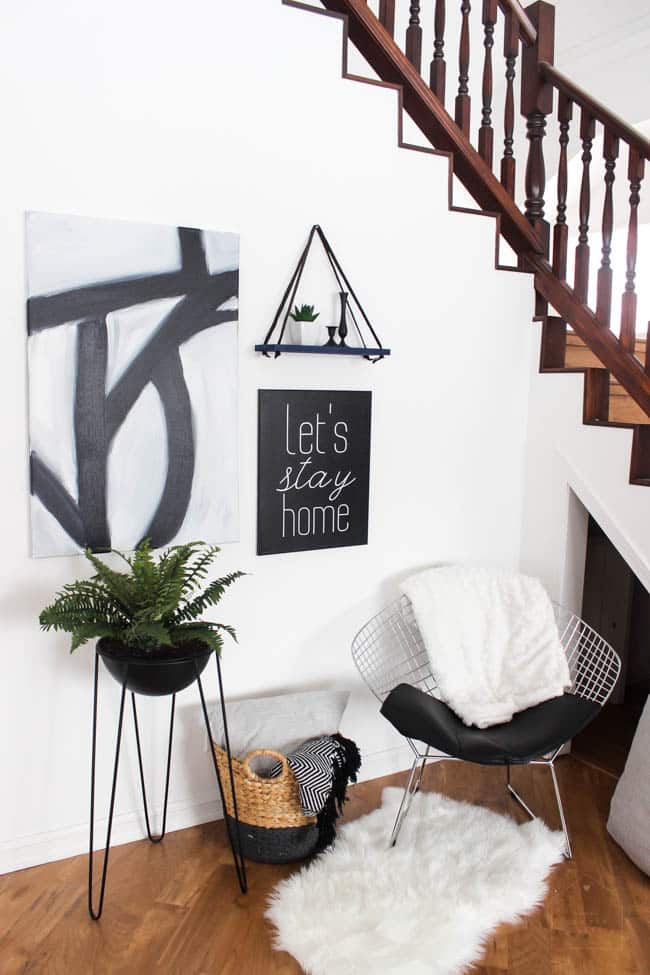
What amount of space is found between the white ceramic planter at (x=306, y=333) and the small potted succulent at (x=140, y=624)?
821mm

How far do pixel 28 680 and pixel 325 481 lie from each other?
1162 mm

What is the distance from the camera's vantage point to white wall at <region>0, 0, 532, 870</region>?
2.41 meters

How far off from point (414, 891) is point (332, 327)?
1.76 metres

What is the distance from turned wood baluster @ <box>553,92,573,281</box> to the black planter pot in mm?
2055

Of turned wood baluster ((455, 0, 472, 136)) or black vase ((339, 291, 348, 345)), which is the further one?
turned wood baluster ((455, 0, 472, 136))

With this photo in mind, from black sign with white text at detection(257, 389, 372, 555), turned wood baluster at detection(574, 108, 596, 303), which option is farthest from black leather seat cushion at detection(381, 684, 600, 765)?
turned wood baluster at detection(574, 108, 596, 303)

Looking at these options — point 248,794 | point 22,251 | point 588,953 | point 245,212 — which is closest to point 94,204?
point 22,251

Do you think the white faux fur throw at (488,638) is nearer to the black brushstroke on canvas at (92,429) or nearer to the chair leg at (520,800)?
the chair leg at (520,800)

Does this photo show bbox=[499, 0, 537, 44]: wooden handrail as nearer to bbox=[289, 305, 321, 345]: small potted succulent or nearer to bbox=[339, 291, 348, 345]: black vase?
bbox=[339, 291, 348, 345]: black vase

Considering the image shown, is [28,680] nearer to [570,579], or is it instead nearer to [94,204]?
[94,204]

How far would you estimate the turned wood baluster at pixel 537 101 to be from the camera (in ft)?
10.7

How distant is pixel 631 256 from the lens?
3020 mm

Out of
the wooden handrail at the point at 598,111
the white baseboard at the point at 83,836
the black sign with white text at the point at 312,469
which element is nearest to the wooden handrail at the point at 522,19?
the wooden handrail at the point at 598,111

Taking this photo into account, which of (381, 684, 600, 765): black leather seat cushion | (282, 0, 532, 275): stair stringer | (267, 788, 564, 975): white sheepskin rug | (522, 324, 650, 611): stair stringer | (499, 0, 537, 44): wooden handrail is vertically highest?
(499, 0, 537, 44): wooden handrail
